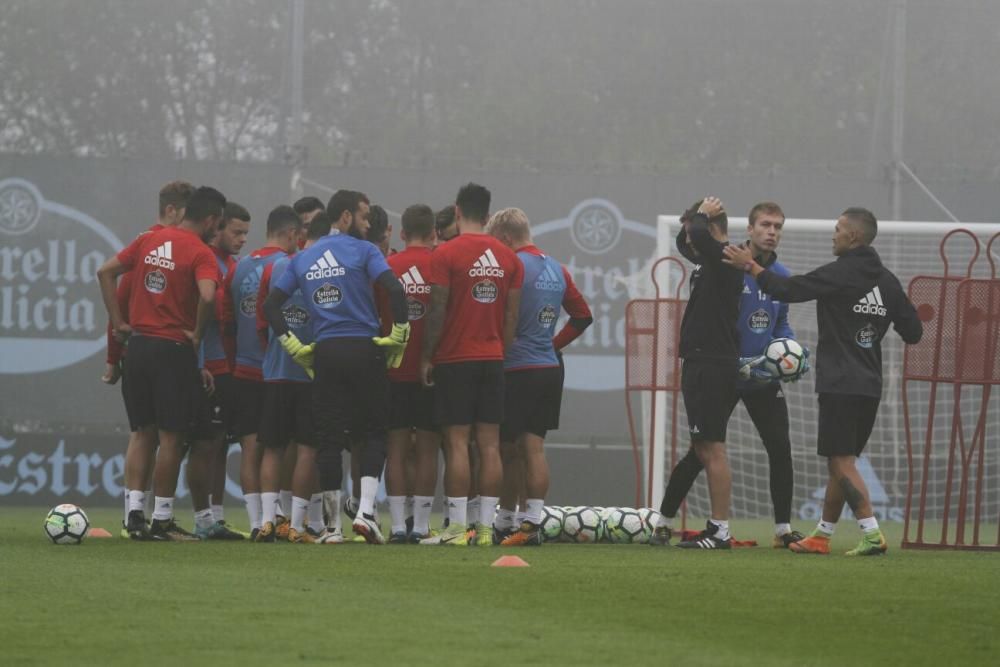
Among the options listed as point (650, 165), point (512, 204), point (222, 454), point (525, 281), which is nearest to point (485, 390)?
point (525, 281)

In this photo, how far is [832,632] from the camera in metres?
5.58

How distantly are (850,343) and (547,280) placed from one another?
1852mm

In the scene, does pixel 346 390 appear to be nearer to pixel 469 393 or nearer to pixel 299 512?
pixel 469 393

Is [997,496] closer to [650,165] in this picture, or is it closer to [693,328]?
[650,165]

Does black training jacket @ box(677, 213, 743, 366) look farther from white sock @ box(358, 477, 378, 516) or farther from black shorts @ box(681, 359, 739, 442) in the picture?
white sock @ box(358, 477, 378, 516)

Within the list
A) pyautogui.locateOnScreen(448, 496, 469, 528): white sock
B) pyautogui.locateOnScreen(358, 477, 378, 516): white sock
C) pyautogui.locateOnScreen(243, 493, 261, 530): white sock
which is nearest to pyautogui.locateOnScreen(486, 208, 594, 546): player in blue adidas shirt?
pyautogui.locateOnScreen(448, 496, 469, 528): white sock

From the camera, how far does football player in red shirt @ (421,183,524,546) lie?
9.37 metres

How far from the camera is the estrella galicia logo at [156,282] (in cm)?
961

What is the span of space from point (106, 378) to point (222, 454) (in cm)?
93

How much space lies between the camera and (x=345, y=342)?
9.29 meters

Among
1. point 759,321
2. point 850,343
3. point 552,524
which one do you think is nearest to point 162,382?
point 552,524

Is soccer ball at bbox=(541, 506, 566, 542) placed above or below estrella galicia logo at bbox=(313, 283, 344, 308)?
below

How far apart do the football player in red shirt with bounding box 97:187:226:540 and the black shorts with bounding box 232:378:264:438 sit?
549 millimetres

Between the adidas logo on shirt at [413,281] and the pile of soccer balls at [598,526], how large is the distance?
173 cm
